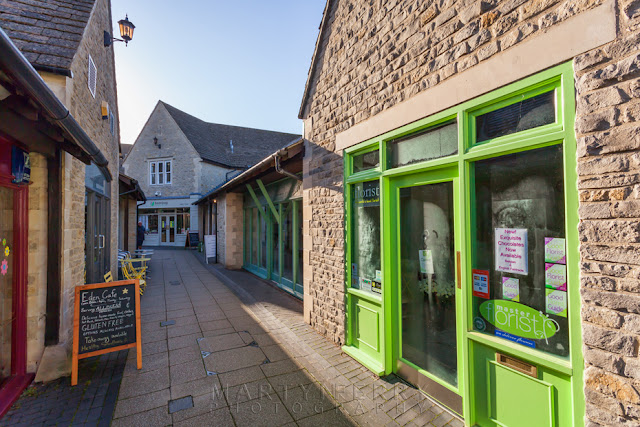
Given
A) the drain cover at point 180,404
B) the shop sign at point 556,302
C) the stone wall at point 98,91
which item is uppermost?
the stone wall at point 98,91

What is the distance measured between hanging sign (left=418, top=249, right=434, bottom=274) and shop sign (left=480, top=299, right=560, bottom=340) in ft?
2.25

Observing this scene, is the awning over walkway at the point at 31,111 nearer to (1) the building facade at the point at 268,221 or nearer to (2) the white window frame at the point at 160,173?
(1) the building facade at the point at 268,221

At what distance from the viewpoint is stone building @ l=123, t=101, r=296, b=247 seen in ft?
71.1

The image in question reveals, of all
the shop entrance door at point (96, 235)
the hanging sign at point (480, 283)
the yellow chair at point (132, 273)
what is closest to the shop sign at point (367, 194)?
the hanging sign at point (480, 283)

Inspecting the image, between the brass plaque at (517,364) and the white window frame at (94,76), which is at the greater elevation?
the white window frame at (94,76)

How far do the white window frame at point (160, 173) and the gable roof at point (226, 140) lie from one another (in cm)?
272

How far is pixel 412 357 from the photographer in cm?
345

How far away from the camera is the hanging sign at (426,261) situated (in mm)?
3242

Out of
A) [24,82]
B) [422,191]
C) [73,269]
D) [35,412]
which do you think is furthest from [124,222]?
[422,191]

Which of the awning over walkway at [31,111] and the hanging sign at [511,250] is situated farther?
the hanging sign at [511,250]

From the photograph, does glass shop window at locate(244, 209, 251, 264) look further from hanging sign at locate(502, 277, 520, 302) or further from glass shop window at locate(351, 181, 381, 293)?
hanging sign at locate(502, 277, 520, 302)

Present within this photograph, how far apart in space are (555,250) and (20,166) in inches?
208

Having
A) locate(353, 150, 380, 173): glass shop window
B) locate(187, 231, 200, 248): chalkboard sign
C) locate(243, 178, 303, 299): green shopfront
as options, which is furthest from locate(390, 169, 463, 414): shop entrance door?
locate(187, 231, 200, 248): chalkboard sign

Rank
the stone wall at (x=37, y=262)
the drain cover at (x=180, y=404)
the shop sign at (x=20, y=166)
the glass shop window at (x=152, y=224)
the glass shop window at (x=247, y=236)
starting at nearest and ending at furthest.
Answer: the drain cover at (x=180, y=404)
the shop sign at (x=20, y=166)
the stone wall at (x=37, y=262)
the glass shop window at (x=247, y=236)
the glass shop window at (x=152, y=224)
